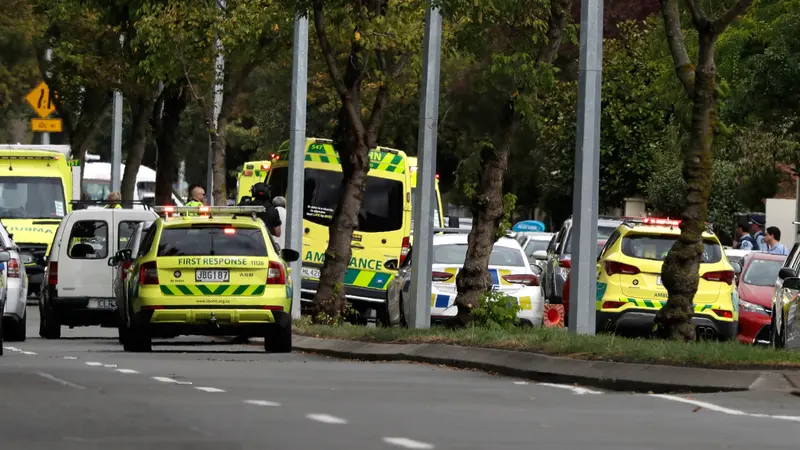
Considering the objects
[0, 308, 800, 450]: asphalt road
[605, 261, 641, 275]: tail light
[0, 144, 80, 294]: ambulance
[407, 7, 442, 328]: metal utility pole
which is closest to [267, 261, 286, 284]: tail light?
[407, 7, 442, 328]: metal utility pole

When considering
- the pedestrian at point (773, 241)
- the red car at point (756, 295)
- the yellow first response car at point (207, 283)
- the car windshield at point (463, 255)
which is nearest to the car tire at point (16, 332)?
the yellow first response car at point (207, 283)

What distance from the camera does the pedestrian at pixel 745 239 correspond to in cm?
3769

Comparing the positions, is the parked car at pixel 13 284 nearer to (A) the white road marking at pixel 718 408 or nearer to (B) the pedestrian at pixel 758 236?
(A) the white road marking at pixel 718 408

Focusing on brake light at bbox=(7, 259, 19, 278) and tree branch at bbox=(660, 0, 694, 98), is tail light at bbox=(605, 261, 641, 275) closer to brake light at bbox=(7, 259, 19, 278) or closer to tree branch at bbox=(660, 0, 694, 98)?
tree branch at bbox=(660, 0, 694, 98)

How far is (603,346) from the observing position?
18.5 meters

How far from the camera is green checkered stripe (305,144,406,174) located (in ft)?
109

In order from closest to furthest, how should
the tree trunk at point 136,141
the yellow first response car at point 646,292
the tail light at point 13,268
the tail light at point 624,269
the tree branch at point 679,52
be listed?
the tree branch at point 679,52, the tail light at point 13,268, the yellow first response car at point 646,292, the tail light at point 624,269, the tree trunk at point 136,141

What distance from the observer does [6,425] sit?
12453 mm

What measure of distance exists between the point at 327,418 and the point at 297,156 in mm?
17555

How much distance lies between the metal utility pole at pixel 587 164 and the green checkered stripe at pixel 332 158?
1142 centimetres

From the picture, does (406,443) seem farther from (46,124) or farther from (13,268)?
(46,124)

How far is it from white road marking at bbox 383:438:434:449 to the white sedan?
51.8 feet

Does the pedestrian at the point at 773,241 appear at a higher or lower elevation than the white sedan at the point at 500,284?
higher

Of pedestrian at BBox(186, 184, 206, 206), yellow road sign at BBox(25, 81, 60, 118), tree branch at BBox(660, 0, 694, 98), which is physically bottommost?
pedestrian at BBox(186, 184, 206, 206)
